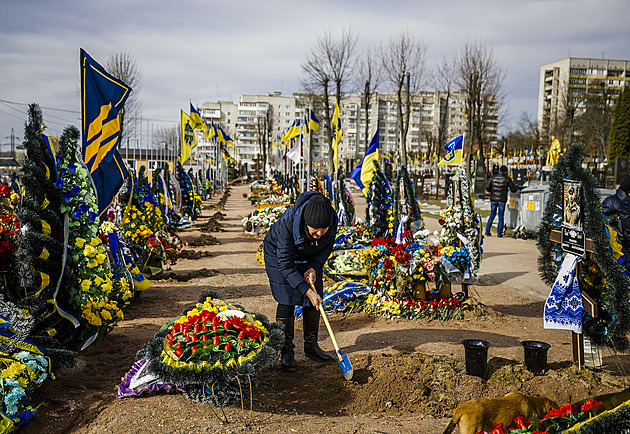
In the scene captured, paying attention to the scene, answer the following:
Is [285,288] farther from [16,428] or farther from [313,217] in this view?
[16,428]

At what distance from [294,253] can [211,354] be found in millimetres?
1106

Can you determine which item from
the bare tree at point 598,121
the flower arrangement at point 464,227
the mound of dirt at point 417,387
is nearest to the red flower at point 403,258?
the flower arrangement at point 464,227

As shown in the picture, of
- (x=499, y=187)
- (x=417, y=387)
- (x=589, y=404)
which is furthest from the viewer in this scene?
(x=499, y=187)

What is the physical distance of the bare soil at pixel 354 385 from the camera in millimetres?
3371

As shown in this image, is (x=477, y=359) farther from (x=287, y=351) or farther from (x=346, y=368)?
(x=287, y=351)

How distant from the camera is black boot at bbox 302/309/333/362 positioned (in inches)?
182

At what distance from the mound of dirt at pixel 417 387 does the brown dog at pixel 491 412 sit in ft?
2.29

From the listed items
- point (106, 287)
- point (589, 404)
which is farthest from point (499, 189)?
point (589, 404)

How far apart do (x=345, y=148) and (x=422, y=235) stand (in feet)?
365

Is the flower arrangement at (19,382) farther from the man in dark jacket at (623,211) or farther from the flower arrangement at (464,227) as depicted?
the man in dark jacket at (623,211)

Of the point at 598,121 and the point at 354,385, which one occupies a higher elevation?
the point at 598,121

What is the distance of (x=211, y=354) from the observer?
138 inches

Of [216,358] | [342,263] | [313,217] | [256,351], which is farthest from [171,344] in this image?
[342,263]

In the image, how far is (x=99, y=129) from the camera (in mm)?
5719
